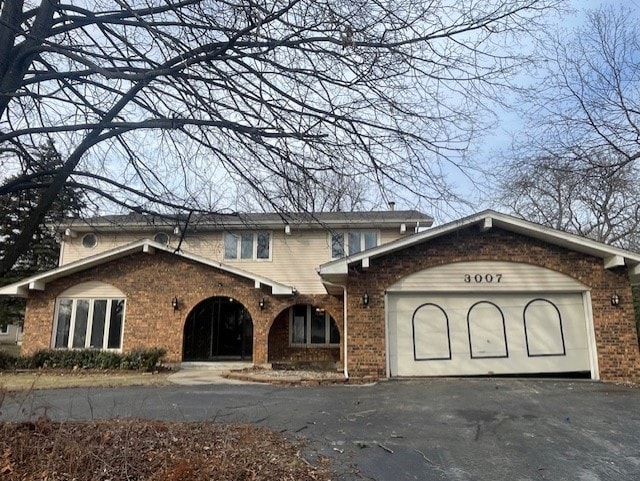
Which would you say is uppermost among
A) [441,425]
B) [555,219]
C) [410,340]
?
[555,219]

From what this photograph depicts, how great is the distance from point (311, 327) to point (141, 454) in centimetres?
1423

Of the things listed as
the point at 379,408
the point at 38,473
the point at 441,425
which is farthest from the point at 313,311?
the point at 38,473

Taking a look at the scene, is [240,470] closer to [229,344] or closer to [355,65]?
[355,65]

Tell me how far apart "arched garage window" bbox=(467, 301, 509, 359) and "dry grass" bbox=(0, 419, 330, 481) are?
7.96 m

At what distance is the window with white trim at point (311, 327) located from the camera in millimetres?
18453

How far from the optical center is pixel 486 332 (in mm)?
12477

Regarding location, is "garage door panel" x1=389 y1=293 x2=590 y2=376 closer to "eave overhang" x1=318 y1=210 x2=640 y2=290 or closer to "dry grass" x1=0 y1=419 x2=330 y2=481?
"eave overhang" x1=318 y1=210 x2=640 y2=290

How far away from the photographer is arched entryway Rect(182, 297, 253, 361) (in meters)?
19.0

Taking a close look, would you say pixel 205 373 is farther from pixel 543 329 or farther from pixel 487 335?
pixel 543 329

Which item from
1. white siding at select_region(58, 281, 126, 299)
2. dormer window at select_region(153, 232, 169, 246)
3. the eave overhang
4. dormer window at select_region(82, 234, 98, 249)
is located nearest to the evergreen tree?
the eave overhang

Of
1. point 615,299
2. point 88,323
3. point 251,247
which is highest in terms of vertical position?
point 251,247

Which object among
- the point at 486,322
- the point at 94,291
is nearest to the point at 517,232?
the point at 486,322

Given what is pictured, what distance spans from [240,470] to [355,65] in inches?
152

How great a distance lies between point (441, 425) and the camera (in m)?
7.09
